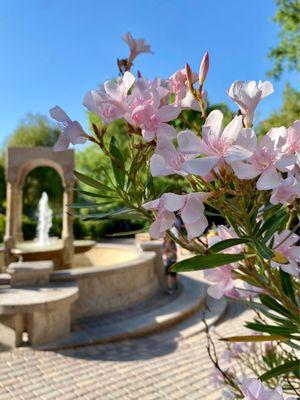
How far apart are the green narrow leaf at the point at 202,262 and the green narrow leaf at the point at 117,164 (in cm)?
38

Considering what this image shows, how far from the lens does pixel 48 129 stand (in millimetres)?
39000

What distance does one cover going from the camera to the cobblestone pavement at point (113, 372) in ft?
14.6

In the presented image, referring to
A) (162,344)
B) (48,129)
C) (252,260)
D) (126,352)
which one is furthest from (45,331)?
(48,129)

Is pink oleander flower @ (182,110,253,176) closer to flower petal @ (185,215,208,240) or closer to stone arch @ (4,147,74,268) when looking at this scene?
flower petal @ (185,215,208,240)

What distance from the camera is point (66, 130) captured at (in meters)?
1.12

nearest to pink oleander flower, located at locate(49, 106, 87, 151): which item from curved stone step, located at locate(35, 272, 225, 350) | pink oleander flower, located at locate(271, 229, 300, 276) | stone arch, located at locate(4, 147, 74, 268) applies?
pink oleander flower, located at locate(271, 229, 300, 276)

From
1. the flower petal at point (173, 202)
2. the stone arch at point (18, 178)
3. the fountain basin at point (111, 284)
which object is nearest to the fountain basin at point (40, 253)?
the stone arch at point (18, 178)

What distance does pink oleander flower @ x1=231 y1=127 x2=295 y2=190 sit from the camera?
2.73 feet

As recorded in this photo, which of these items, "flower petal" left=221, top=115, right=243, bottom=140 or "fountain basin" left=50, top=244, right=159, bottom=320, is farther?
"fountain basin" left=50, top=244, right=159, bottom=320

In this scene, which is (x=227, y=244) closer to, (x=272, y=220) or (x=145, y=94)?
(x=272, y=220)

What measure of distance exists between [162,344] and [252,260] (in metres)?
5.43

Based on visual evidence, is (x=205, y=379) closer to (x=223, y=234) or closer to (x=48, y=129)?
(x=223, y=234)

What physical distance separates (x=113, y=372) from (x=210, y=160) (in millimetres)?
4908

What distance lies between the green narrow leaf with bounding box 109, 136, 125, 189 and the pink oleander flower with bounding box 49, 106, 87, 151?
0.14 m
